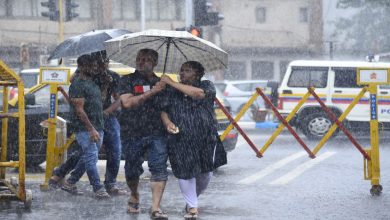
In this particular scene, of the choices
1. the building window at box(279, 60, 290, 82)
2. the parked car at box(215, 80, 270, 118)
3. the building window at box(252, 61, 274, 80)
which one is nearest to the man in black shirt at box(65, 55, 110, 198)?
the parked car at box(215, 80, 270, 118)

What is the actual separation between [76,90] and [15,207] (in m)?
1.33

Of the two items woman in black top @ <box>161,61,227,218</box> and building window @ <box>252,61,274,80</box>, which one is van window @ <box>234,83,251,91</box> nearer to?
building window @ <box>252,61,274,80</box>

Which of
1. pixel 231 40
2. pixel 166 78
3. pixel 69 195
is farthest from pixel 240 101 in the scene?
pixel 166 78

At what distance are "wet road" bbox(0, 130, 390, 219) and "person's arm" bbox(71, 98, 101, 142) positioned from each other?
694 mm

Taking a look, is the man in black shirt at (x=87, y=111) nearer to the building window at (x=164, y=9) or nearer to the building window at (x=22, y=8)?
the building window at (x=22, y=8)

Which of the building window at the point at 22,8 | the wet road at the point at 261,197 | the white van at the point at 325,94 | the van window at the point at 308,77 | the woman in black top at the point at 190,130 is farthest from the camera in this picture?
the building window at the point at 22,8

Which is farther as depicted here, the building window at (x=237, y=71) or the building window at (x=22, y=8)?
the building window at (x=237, y=71)

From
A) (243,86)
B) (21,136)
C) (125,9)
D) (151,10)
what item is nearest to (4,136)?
(21,136)

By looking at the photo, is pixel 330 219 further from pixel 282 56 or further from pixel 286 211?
pixel 282 56

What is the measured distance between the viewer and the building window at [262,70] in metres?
41.3

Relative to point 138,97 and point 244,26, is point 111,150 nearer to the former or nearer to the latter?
point 138,97

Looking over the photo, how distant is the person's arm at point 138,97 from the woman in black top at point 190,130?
0.31 feet

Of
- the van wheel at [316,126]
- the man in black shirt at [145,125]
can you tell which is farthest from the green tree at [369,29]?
the man in black shirt at [145,125]

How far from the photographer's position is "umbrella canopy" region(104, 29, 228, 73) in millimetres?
5950
